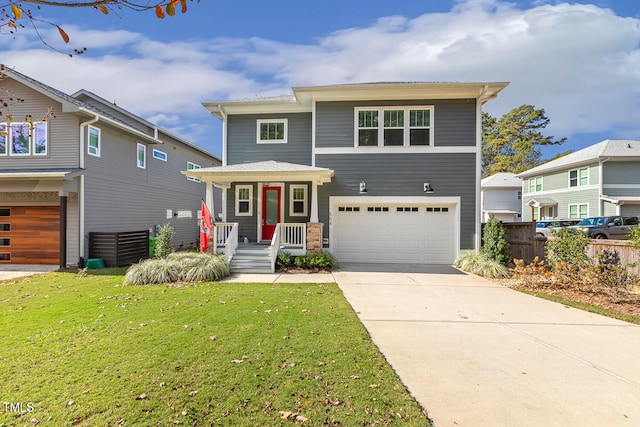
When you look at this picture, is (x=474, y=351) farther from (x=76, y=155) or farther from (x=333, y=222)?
(x=76, y=155)

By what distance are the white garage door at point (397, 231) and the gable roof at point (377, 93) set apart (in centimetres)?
394

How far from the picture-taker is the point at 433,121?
1064cm

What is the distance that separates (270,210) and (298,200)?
1.18 meters

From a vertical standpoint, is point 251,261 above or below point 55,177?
below

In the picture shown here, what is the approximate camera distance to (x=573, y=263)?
733 cm

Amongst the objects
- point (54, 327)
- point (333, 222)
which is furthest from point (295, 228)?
point (54, 327)

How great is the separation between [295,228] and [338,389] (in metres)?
7.77

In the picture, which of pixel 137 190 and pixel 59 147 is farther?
pixel 137 190

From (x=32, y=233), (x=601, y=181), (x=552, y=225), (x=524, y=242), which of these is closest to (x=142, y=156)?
(x=32, y=233)

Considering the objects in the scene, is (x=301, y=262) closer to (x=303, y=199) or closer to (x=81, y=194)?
(x=303, y=199)

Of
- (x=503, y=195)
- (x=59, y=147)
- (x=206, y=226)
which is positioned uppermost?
(x=59, y=147)

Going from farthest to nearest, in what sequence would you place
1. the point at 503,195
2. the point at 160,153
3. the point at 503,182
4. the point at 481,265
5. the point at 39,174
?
the point at 503,195 < the point at 503,182 < the point at 160,153 < the point at 39,174 < the point at 481,265

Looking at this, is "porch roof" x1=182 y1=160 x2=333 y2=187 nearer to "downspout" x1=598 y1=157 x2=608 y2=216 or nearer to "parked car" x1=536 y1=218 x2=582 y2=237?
"parked car" x1=536 y1=218 x2=582 y2=237

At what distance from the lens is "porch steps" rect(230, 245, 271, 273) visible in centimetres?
910
